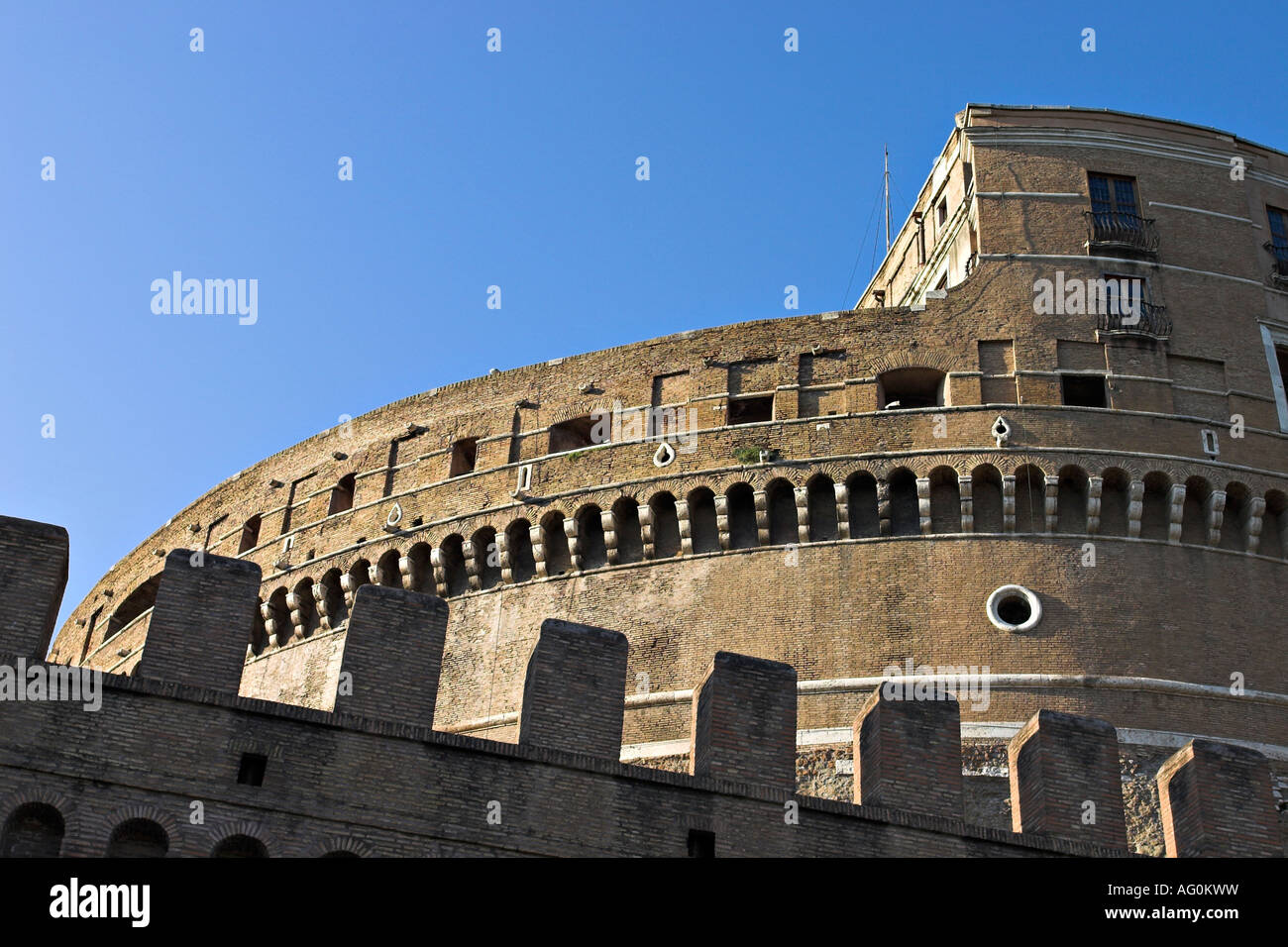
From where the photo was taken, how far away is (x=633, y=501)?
2309 cm

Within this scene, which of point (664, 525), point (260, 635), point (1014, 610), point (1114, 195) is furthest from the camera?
point (260, 635)

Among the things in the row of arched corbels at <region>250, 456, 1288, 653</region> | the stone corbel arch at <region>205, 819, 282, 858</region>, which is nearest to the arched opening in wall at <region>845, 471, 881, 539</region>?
the row of arched corbels at <region>250, 456, 1288, 653</region>

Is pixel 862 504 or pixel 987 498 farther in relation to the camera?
pixel 862 504

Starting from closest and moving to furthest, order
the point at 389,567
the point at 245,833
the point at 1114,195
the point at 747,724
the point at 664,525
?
1. the point at 245,833
2. the point at 747,724
3. the point at 664,525
4. the point at 389,567
5. the point at 1114,195

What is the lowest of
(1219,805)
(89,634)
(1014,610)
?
(1219,805)

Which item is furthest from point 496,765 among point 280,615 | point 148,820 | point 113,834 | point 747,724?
point 280,615

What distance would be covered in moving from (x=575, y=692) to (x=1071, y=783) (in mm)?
3910

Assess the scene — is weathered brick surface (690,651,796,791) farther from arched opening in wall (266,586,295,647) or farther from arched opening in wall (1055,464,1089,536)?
arched opening in wall (266,586,295,647)

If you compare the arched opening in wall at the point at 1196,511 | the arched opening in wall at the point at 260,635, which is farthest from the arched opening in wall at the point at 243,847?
the arched opening in wall at the point at 260,635

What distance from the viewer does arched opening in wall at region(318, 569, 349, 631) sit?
25.3 meters

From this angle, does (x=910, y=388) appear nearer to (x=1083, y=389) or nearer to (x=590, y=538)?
(x=1083, y=389)

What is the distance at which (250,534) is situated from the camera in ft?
92.3

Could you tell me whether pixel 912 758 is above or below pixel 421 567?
below

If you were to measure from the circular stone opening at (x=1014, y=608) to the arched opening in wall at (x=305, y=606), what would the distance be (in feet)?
35.7
